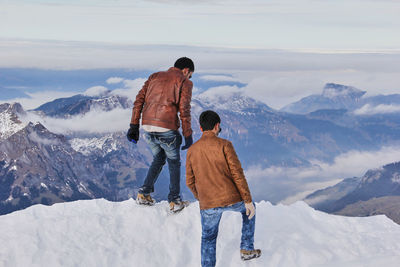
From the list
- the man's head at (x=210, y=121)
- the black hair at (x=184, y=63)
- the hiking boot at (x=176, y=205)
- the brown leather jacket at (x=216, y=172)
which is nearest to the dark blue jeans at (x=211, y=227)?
the brown leather jacket at (x=216, y=172)

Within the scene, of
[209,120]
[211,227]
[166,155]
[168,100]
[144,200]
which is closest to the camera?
[209,120]

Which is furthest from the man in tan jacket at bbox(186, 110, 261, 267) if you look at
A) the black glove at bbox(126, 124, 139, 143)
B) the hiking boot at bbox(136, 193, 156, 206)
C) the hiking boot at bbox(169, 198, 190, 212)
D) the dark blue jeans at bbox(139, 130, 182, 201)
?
the hiking boot at bbox(136, 193, 156, 206)

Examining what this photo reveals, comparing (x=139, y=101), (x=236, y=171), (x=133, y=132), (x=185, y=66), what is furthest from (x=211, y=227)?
(x=185, y=66)

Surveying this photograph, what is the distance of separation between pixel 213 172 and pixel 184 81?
2817 mm

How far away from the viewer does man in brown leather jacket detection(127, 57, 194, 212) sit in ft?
30.5

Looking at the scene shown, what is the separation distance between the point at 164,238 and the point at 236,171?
371 cm

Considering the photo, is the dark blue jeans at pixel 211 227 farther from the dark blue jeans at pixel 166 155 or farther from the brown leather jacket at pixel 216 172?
the dark blue jeans at pixel 166 155

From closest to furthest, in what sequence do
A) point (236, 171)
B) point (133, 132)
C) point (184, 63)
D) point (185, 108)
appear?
point (236, 171) < point (185, 108) < point (184, 63) < point (133, 132)

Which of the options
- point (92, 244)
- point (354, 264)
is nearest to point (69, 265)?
point (92, 244)

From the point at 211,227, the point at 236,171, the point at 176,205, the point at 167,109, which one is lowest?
the point at 176,205

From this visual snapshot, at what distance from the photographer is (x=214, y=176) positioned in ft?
24.3

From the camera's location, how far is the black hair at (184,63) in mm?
9602

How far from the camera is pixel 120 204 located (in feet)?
37.4

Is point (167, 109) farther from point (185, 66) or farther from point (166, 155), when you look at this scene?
point (166, 155)
